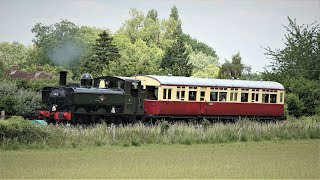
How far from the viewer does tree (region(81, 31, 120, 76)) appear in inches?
2790

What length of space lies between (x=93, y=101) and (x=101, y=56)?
4068 centimetres

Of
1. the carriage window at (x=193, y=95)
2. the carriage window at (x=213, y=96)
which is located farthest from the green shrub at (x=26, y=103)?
the carriage window at (x=213, y=96)

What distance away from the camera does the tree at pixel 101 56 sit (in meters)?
70.9

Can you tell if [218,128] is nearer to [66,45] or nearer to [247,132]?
[247,132]

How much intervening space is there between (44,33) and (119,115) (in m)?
55.0

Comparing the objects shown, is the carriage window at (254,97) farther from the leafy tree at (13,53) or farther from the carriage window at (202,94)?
the leafy tree at (13,53)

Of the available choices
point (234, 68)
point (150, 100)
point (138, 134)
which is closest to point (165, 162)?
point (138, 134)

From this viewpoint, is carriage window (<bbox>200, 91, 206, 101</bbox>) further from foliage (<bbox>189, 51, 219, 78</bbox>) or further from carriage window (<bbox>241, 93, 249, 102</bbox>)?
foliage (<bbox>189, 51, 219, 78</bbox>)

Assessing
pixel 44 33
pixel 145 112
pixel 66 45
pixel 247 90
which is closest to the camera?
pixel 145 112

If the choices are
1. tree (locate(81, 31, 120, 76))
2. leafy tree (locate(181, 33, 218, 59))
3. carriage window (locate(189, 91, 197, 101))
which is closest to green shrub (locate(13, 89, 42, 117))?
carriage window (locate(189, 91, 197, 101))

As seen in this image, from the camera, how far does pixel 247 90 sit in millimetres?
39406

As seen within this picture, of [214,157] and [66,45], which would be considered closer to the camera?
[214,157]

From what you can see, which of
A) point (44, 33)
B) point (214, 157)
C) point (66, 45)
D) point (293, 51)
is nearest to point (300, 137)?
point (214, 157)

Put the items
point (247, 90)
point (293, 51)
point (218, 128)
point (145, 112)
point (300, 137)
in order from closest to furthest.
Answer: point (218, 128) < point (300, 137) < point (145, 112) < point (247, 90) < point (293, 51)
